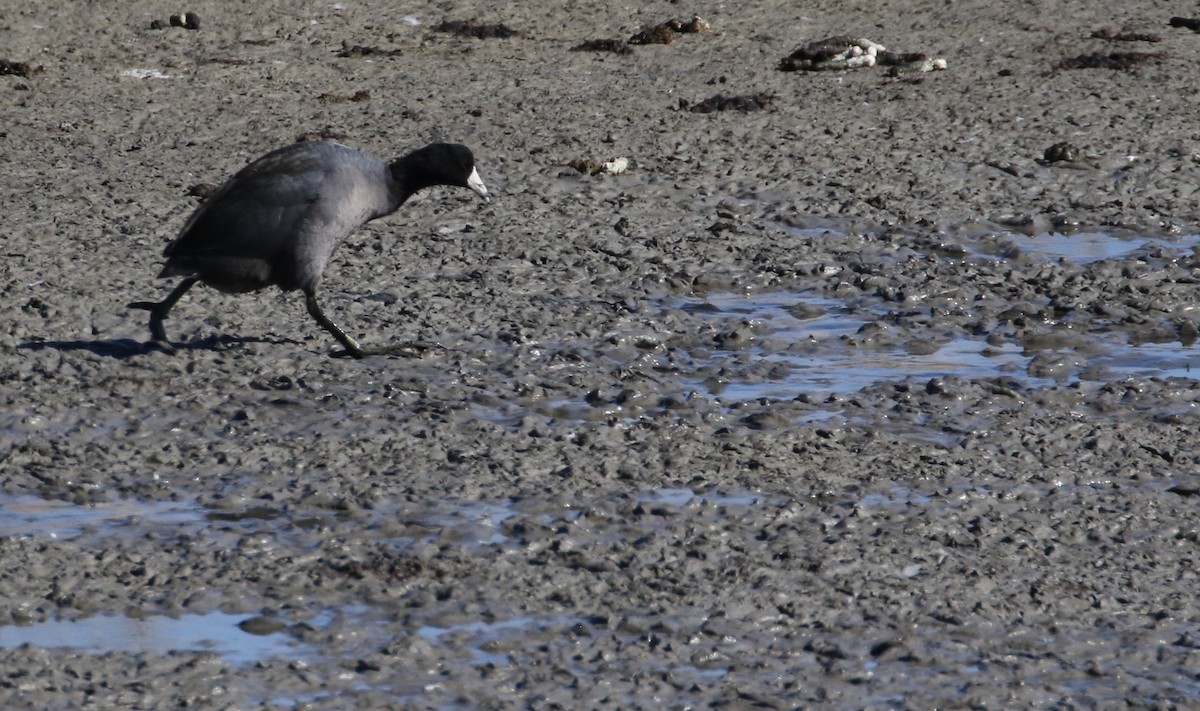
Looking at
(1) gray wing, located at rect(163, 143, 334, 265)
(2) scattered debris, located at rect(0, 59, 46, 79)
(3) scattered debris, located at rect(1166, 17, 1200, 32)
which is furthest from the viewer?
(3) scattered debris, located at rect(1166, 17, 1200, 32)

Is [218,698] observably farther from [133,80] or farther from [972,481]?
[133,80]

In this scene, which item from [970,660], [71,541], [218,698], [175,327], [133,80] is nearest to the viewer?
[218,698]

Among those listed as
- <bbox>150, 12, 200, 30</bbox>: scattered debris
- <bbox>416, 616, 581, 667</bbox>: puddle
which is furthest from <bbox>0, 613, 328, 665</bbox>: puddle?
<bbox>150, 12, 200, 30</bbox>: scattered debris

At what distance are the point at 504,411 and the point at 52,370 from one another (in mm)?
1899

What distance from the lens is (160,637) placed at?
498 cm

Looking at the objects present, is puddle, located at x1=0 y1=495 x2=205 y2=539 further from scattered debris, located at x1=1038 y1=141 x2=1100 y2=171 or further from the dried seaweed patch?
the dried seaweed patch

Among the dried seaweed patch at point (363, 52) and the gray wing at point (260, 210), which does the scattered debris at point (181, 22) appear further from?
the gray wing at point (260, 210)

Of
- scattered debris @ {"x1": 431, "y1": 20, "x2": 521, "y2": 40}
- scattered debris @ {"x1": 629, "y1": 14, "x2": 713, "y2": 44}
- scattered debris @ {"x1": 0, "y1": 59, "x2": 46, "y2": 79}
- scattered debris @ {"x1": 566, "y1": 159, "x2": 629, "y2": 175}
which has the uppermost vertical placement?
scattered debris @ {"x1": 0, "y1": 59, "x2": 46, "y2": 79}

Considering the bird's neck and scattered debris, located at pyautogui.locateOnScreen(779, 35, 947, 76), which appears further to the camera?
scattered debris, located at pyautogui.locateOnScreen(779, 35, 947, 76)

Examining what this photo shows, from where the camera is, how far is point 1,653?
4.81m

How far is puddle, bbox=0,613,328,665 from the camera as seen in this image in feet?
16.0

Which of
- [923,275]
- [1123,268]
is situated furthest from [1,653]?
[1123,268]

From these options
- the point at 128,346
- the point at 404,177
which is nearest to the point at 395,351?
the point at 404,177

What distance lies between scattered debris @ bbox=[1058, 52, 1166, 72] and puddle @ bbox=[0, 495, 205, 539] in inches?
390
